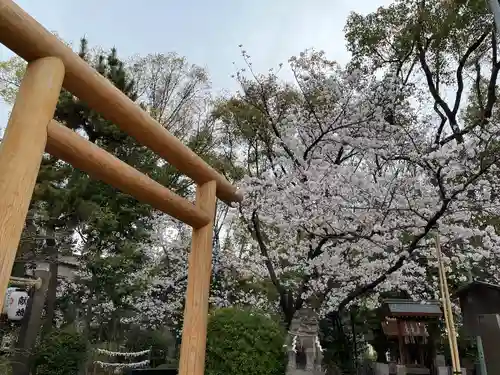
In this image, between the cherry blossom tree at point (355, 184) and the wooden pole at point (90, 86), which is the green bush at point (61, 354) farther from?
the wooden pole at point (90, 86)

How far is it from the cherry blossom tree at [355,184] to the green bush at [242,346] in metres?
0.91

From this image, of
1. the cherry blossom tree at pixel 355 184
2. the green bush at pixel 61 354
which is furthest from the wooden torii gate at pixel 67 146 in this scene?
the green bush at pixel 61 354

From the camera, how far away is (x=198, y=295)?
3.76 meters

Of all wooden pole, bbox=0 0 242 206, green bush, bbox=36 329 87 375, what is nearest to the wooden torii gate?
wooden pole, bbox=0 0 242 206

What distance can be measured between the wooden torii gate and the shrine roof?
5.91 m

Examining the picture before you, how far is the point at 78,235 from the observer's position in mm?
9789

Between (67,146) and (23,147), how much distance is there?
45 cm

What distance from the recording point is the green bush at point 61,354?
7.78 meters

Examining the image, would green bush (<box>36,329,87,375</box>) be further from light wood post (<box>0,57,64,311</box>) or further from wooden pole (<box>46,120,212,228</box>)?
light wood post (<box>0,57,64,311</box>)

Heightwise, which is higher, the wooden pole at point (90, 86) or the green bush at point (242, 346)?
the wooden pole at point (90, 86)

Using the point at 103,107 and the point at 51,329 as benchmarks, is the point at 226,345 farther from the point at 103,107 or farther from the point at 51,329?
the point at 51,329

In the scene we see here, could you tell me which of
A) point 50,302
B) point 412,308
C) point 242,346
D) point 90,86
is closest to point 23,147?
point 90,86

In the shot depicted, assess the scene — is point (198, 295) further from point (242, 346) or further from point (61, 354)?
point (61, 354)

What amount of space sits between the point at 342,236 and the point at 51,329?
23.6 feet
